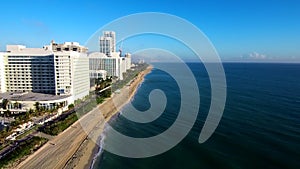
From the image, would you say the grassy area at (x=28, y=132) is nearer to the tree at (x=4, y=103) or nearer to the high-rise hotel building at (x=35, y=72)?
the tree at (x=4, y=103)

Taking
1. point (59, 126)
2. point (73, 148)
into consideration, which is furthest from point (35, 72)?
point (73, 148)

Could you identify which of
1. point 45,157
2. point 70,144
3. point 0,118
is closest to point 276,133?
point 70,144

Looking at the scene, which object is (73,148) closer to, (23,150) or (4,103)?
(23,150)

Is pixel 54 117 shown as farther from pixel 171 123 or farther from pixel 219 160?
pixel 219 160

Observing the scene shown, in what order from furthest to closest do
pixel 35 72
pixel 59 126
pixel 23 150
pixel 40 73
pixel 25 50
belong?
pixel 25 50, pixel 35 72, pixel 40 73, pixel 59 126, pixel 23 150

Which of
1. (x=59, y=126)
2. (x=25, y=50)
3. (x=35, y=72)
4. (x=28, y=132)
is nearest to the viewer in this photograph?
(x=28, y=132)

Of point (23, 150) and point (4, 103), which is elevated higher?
point (4, 103)

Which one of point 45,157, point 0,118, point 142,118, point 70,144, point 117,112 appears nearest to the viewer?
point 45,157
